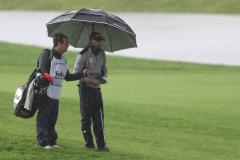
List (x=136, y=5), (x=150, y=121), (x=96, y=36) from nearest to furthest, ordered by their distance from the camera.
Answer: (x=96, y=36) < (x=150, y=121) < (x=136, y=5)

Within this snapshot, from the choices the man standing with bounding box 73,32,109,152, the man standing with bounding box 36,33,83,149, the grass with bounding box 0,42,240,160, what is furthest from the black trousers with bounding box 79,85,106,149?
the man standing with bounding box 36,33,83,149

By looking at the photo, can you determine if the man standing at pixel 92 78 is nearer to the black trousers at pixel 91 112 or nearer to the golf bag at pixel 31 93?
the black trousers at pixel 91 112

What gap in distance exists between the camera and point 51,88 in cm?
858

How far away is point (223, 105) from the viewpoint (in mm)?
17641

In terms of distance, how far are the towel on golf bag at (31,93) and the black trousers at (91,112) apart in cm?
103

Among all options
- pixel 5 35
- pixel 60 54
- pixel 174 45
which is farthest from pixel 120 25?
pixel 5 35

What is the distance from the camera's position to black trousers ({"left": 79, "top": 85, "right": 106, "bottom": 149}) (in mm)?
9289

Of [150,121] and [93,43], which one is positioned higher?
[93,43]

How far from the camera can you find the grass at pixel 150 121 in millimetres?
9103

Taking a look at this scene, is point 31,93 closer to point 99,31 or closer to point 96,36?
point 96,36

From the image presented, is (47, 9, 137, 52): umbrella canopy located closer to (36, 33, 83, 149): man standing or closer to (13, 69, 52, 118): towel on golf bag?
(36, 33, 83, 149): man standing

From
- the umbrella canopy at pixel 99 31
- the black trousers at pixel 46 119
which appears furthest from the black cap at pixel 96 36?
the black trousers at pixel 46 119

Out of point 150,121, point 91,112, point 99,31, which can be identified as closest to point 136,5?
point 150,121

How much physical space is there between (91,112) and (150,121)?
5.38 m
